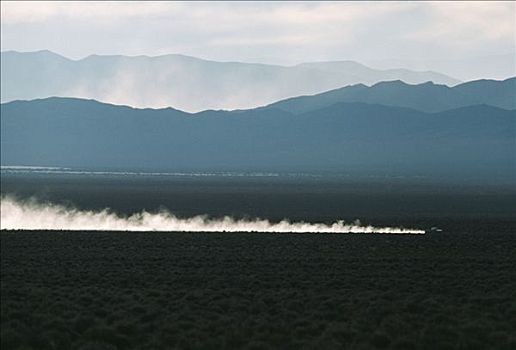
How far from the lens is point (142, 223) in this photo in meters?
68.4

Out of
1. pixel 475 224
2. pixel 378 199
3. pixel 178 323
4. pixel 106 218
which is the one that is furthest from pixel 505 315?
pixel 378 199

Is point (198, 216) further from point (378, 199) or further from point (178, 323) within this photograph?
point (178, 323)

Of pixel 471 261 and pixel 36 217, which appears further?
pixel 36 217

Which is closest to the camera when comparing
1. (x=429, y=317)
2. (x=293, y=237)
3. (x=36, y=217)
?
(x=429, y=317)

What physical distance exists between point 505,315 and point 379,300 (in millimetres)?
3142

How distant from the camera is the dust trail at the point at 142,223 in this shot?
61938mm

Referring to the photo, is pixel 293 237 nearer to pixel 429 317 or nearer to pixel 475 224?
pixel 475 224

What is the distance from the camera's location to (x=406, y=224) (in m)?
67.9

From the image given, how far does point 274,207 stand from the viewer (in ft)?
293

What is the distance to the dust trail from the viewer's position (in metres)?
61.9

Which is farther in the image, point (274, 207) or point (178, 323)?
point (274, 207)

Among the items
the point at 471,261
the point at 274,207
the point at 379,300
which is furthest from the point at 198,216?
the point at 379,300

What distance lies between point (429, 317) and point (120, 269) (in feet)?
44.2

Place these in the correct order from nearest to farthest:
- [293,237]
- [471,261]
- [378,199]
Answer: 1. [471,261]
2. [293,237]
3. [378,199]
